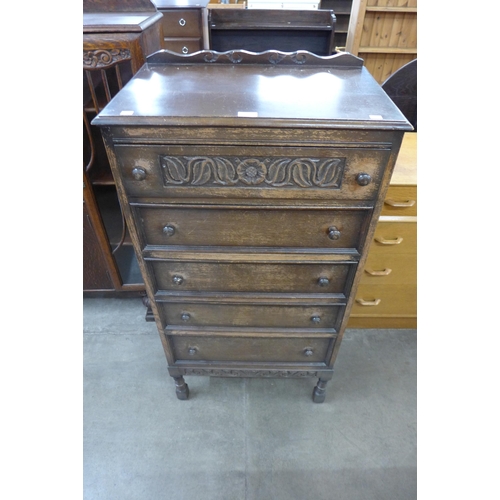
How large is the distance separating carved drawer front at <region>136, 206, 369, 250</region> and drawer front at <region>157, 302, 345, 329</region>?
26 cm

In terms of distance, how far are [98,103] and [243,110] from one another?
0.86 metres

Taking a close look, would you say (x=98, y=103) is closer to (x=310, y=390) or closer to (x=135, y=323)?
(x=135, y=323)

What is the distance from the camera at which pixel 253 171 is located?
0.86 meters

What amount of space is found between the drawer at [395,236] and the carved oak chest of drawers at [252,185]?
52cm

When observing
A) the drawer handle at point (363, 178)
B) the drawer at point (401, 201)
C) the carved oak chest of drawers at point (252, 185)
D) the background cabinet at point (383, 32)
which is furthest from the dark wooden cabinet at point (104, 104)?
the background cabinet at point (383, 32)

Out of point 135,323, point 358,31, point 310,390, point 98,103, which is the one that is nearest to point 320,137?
point 98,103

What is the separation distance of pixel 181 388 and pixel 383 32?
11.0 ft

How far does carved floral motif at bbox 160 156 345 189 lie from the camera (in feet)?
2.76

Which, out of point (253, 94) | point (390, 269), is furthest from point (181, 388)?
point (253, 94)

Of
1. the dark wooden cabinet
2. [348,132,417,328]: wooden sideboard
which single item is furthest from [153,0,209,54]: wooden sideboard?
[348,132,417,328]: wooden sideboard

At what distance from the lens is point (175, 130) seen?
79cm

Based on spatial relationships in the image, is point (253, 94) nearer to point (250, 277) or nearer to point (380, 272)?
point (250, 277)

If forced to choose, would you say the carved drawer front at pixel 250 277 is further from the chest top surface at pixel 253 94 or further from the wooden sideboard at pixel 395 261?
the wooden sideboard at pixel 395 261

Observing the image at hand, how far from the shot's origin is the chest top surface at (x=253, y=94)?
0.77 meters
